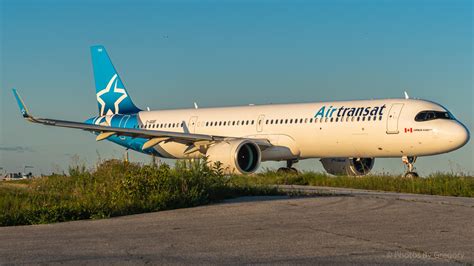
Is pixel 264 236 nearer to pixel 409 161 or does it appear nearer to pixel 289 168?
pixel 409 161

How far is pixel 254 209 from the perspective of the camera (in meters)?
14.1

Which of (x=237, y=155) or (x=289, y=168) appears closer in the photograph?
(x=237, y=155)

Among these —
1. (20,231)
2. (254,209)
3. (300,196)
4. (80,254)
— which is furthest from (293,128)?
(80,254)

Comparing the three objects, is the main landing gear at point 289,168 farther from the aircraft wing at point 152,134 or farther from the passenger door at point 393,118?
the passenger door at point 393,118

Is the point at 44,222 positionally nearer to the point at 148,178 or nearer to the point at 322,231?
the point at 148,178

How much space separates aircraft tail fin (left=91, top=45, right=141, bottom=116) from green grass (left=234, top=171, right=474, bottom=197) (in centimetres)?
1558

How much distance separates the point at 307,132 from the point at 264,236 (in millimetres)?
20968

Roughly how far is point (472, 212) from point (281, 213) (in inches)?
129

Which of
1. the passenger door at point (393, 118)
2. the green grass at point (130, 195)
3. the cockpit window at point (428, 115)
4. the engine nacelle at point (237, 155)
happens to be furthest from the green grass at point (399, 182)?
the cockpit window at point (428, 115)

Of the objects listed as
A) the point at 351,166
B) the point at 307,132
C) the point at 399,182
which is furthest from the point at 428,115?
the point at 399,182

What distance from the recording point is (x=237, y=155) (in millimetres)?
29625

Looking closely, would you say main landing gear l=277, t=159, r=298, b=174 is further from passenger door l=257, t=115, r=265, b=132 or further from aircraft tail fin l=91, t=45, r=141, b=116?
aircraft tail fin l=91, t=45, r=141, b=116

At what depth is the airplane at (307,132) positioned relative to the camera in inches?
1126

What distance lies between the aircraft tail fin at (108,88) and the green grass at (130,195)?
22.1m
